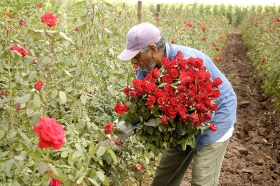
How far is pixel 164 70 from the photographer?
2.59 metres

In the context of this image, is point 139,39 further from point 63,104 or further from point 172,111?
point 63,104

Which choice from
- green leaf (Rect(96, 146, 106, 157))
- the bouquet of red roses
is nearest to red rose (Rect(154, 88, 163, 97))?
the bouquet of red roses

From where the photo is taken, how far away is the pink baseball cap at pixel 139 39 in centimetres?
268

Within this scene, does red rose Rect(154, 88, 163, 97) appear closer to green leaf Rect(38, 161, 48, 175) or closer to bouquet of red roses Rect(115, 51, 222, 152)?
bouquet of red roses Rect(115, 51, 222, 152)

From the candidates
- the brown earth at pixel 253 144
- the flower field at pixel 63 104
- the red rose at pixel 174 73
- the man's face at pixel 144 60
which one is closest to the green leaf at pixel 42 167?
the flower field at pixel 63 104

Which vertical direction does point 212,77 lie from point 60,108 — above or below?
above

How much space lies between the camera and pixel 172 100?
2.37 meters

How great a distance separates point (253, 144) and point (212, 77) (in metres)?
2.96

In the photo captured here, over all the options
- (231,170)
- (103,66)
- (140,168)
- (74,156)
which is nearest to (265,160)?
(231,170)

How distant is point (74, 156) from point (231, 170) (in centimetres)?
311

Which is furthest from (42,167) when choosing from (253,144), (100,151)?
(253,144)

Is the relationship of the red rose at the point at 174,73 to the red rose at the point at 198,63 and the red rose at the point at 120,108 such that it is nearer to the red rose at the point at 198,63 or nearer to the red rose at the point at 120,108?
the red rose at the point at 198,63

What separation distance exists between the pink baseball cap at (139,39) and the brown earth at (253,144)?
2.07 meters

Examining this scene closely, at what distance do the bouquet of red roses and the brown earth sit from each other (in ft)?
6.08
